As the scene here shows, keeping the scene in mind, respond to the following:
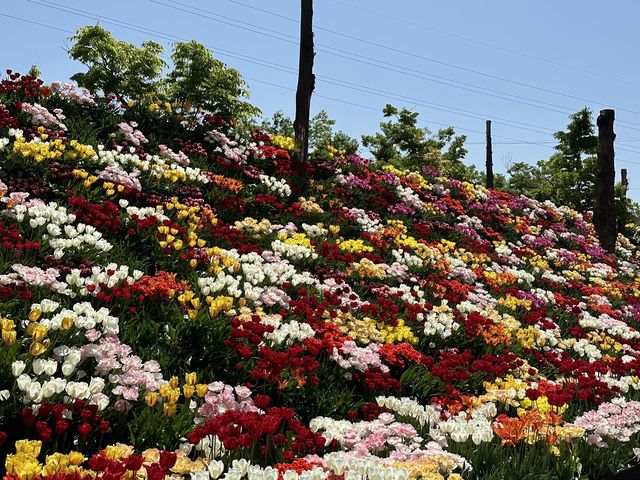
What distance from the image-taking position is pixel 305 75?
45.6ft

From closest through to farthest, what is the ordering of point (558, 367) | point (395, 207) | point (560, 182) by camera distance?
point (558, 367), point (395, 207), point (560, 182)

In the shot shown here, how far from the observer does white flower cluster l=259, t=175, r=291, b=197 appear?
10.7 metres

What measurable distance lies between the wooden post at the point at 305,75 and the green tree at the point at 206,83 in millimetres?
1708

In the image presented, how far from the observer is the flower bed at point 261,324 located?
3.29 m

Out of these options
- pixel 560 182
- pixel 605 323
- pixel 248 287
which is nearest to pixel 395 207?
pixel 605 323

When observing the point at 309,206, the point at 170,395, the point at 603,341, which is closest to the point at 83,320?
the point at 170,395

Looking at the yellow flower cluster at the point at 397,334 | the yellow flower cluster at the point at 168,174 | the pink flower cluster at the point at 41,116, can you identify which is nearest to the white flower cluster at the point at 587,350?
the yellow flower cluster at the point at 397,334

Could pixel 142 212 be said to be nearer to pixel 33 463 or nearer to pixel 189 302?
pixel 189 302

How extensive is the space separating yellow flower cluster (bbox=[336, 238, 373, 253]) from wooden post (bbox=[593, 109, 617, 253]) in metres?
11.2

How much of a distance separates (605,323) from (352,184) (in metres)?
6.03

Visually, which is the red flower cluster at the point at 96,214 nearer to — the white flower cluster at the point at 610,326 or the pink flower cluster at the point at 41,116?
the pink flower cluster at the point at 41,116

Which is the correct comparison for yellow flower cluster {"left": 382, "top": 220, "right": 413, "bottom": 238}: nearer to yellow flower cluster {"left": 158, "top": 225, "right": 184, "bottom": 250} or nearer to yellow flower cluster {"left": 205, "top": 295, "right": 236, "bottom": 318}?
yellow flower cluster {"left": 158, "top": 225, "right": 184, "bottom": 250}

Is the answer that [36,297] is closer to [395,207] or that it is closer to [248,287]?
[248,287]

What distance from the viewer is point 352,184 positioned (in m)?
12.8
